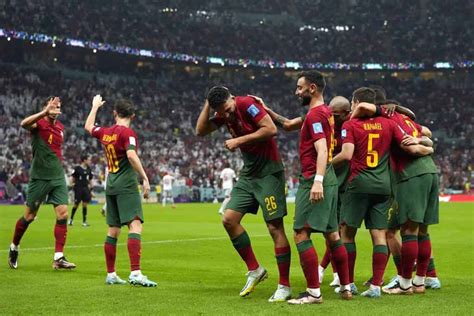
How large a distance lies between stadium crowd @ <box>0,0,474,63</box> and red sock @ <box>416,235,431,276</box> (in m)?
57.4

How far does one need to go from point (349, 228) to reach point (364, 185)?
0.60 m

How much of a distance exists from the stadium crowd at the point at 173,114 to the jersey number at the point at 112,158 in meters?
33.3

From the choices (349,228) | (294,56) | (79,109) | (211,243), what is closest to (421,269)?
(349,228)

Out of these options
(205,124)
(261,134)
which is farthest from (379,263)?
(205,124)

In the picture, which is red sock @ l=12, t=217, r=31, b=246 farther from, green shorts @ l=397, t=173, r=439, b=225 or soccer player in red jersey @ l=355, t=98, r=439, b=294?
green shorts @ l=397, t=173, r=439, b=225

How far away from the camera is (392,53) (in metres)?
77.4

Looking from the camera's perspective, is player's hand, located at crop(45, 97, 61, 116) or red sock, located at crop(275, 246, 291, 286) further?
player's hand, located at crop(45, 97, 61, 116)

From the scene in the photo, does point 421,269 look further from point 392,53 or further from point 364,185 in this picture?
point 392,53

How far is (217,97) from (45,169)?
4.97 m

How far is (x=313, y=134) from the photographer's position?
8367 mm

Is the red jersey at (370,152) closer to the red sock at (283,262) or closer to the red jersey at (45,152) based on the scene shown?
the red sock at (283,262)

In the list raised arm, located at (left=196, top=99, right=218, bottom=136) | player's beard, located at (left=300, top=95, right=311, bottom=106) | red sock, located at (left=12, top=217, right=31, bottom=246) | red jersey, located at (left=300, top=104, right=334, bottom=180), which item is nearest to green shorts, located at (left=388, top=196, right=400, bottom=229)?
red jersey, located at (left=300, top=104, right=334, bottom=180)

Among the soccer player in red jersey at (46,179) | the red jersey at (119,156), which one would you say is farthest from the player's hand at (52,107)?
the red jersey at (119,156)

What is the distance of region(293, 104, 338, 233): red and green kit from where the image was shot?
8391mm
